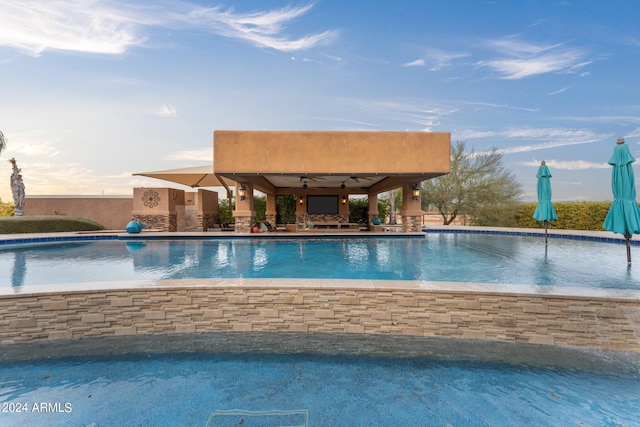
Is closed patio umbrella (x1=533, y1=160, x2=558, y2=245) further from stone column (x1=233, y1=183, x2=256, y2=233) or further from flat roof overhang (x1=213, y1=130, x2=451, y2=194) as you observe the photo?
stone column (x1=233, y1=183, x2=256, y2=233)

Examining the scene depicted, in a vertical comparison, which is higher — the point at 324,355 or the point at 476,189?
the point at 476,189

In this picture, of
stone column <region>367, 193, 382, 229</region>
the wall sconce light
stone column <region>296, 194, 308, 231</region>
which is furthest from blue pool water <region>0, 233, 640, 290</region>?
stone column <region>367, 193, 382, 229</region>

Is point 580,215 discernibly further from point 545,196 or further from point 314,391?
point 314,391

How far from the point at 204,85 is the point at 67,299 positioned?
13271 mm

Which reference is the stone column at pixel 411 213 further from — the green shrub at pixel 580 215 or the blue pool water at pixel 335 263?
the green shrub at pixel 580 215

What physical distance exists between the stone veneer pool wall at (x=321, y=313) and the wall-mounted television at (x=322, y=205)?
14.3 metres

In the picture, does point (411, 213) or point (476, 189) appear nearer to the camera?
point (411, 213)

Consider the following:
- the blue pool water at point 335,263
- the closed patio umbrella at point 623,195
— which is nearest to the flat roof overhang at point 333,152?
the blue pool water at point 335,263

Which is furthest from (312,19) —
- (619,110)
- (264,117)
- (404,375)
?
(619,110)

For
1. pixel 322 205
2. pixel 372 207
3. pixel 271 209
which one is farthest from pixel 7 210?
pixel 372 207

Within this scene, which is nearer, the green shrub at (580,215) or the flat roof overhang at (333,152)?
the flat roof overhang at (333,152)

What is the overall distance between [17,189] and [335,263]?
64.0ft

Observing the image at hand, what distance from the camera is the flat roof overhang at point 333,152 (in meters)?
11.1

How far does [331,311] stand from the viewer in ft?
14.9
